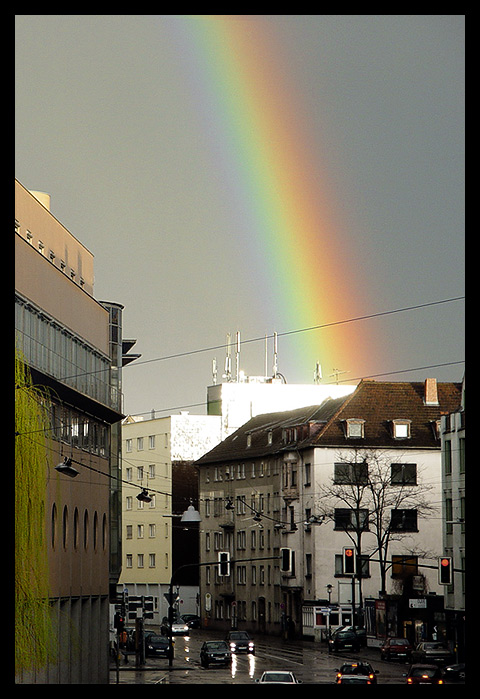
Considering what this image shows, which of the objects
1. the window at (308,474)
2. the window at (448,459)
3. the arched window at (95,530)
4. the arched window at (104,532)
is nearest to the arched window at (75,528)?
the arched window at (95,530)

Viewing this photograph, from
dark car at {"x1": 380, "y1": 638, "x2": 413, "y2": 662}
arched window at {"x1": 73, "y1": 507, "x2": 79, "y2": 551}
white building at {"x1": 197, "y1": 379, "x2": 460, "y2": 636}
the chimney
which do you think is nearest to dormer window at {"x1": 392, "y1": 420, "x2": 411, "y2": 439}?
white building at {"x1": 197, "y1": 379, "x2": 460, "y2": 636}

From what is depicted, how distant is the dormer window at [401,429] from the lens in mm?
101500

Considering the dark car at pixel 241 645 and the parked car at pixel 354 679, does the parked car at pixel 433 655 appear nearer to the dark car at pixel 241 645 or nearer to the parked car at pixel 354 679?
the dark car at pixel 241 645

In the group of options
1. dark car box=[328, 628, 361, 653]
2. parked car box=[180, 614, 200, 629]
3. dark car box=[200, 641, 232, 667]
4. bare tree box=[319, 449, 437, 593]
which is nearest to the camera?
dark car box=[200, 641, 232, 667]

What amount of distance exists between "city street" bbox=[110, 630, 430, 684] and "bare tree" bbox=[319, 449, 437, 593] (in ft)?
37.3

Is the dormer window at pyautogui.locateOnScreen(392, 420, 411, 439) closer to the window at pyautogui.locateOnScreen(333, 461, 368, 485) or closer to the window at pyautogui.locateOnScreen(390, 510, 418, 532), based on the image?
the window at pyautogui.locateOnScreen(333, 461, 368, 485)

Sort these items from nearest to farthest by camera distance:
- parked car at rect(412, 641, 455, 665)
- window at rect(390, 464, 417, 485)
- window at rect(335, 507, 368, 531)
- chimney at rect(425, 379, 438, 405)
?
parked car at rect(412, 641, 455, 665), window at rect(335, 507, 368, 531), window at rect(390, 464, 417, 485), chimney at rect(425, 379, 438, 405)

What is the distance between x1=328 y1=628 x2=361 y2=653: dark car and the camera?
77.7 metres

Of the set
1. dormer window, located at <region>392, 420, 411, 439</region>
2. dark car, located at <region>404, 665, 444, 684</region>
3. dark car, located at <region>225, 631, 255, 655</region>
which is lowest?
dark car, located at <region>225, 631, 255, 655</region>

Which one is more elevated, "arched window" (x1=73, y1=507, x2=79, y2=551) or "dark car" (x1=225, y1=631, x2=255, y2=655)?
"arched window" (x1=73, y1=507, x2=79, y2=551)

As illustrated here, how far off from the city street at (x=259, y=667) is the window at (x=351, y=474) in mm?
12957

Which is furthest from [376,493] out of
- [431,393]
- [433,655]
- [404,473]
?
[433,655]
